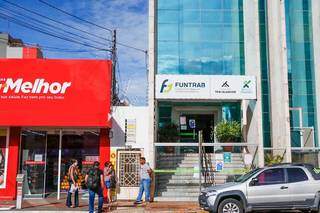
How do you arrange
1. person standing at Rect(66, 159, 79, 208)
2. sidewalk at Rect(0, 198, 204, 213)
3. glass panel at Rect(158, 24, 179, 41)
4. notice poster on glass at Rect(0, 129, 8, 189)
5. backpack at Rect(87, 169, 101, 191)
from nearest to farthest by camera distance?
backpack at Rect(87, 169, 101, 191)
sidewalk at Rect(0, 198, 204, 213)
person standing at Rect(66, 159, 79, 208)
notice poster on glass at Rect(0, 129, 8, 189)
glass panel at Rect(158, 24, 179, 41)

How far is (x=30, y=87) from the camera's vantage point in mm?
18828

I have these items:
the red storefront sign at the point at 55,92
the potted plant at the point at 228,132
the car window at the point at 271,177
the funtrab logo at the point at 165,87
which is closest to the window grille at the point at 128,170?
the red storefront sign at the point at 55,92

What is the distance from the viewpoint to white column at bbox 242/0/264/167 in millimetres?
20469

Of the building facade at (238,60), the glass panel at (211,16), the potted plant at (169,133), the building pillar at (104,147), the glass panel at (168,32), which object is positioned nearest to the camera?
the building pillar at (104,147)

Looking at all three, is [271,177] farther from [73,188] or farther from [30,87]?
[30,87]

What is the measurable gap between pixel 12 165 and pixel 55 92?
11.7ft

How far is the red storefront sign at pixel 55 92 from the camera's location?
60.7 ft

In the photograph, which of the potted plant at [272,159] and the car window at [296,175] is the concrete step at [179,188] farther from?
the car window at [296,175]

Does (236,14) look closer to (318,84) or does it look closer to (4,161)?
(318,84)

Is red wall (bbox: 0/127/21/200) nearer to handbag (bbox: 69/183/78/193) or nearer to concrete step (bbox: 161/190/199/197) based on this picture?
handbag (bbox: 69/183/78/193)

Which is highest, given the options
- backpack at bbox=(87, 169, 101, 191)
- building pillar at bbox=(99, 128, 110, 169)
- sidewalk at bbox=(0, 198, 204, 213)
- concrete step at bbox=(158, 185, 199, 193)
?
building pillar at bbox=(99, 128, 110, 169)

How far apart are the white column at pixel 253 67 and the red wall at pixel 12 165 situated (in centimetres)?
1041

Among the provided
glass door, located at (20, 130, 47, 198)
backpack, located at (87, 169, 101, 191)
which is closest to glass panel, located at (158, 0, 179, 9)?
glass door, located at (20, 130, 47, 198)

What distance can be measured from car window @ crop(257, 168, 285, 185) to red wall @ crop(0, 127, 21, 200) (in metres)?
10.4
